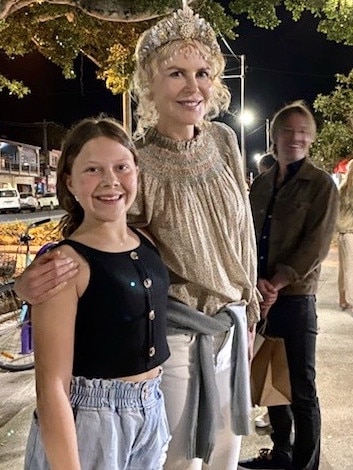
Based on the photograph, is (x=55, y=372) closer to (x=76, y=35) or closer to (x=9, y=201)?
(x=76, y=35)

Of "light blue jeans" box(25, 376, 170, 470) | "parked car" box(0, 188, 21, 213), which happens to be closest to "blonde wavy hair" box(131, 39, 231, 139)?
"light blue jeans" box(25, 376, 170, 470)

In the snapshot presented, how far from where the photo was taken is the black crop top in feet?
4.75

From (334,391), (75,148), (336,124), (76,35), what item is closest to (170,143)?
(75,148)

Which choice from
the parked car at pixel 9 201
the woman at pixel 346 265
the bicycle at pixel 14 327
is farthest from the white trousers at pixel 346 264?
the parked car at pixel 9 201

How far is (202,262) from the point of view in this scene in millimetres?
1758

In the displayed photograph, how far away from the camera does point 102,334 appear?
147cm

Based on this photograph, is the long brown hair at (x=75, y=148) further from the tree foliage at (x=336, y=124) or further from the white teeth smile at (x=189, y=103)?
the tree foliage at (x=336, y=124)

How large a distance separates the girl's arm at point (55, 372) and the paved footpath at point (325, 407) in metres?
2.07

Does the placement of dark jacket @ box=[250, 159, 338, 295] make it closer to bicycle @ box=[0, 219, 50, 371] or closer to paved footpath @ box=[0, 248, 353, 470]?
paved footpath @ box=[0, 248, 353, 470]

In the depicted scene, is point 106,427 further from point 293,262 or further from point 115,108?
point 115,108

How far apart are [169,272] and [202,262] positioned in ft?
0.36

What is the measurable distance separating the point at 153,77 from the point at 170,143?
0.23 meters

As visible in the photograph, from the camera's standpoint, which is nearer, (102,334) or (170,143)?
(102,334)

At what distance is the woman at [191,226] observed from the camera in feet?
5.77
